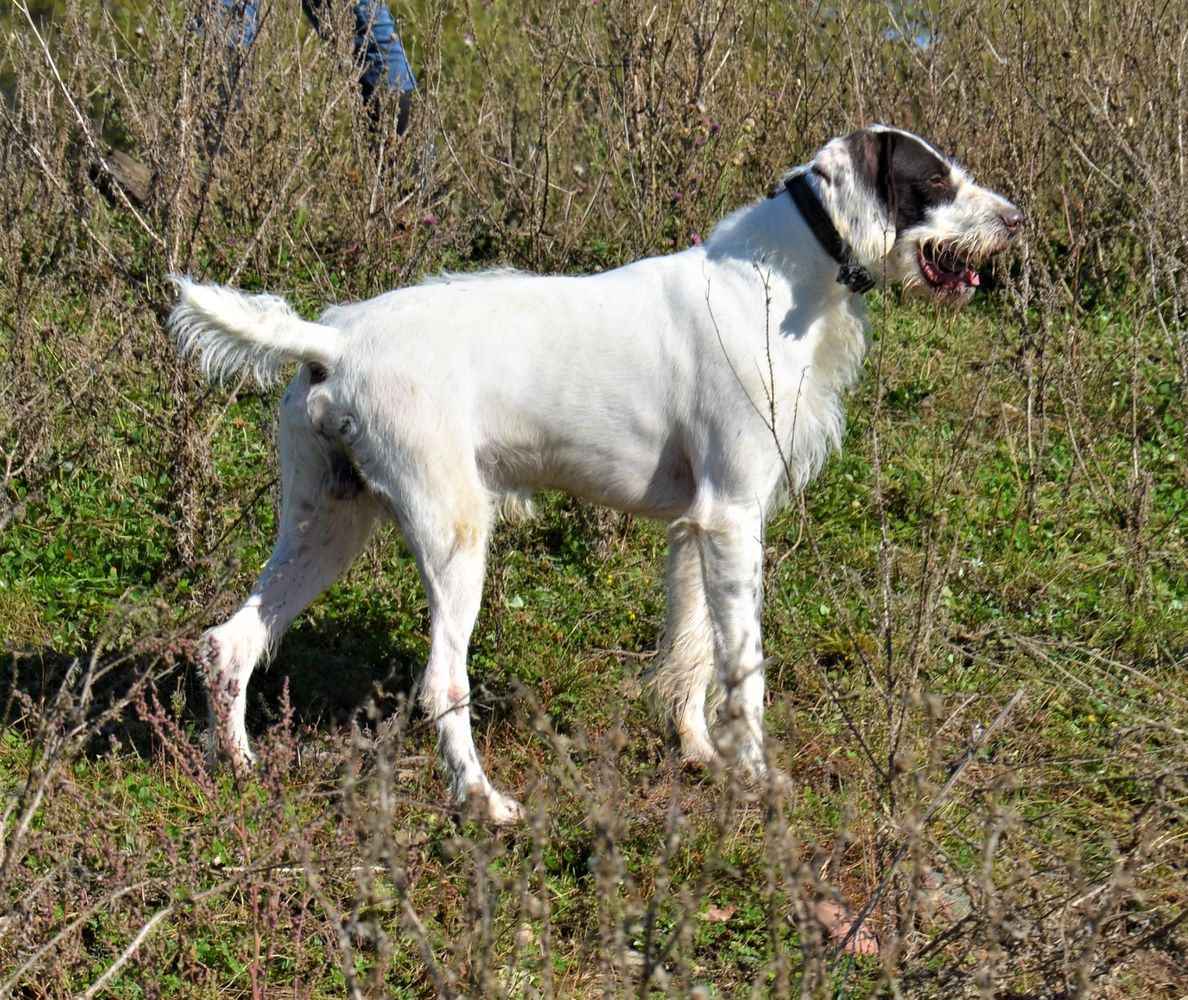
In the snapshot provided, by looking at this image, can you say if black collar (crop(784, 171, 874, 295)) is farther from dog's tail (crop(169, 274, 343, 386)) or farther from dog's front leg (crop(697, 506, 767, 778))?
dog's tail (crop(169, 274, 343, 386))

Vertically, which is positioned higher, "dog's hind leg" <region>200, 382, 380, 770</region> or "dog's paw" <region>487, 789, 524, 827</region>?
"dog's hind leg" <region>200, 382, 380, 770</region>

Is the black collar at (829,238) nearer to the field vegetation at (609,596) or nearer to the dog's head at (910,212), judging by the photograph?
the dog's head at (910,212)

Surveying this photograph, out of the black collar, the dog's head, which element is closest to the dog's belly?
the black collar

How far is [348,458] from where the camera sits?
379cm

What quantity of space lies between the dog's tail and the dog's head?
1.44 metres

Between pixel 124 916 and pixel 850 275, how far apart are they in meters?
2.48

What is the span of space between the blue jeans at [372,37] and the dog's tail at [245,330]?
54.3 inches

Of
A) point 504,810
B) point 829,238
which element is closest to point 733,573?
point 504,810

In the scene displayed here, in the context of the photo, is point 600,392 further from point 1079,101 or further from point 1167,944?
point 1079,101

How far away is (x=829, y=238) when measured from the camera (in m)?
4.03

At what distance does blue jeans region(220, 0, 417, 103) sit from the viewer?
15.9 ft

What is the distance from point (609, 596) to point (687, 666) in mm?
832

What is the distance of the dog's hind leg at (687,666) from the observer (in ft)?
13.7

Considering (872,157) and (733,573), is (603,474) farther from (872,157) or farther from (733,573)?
(872,157)
